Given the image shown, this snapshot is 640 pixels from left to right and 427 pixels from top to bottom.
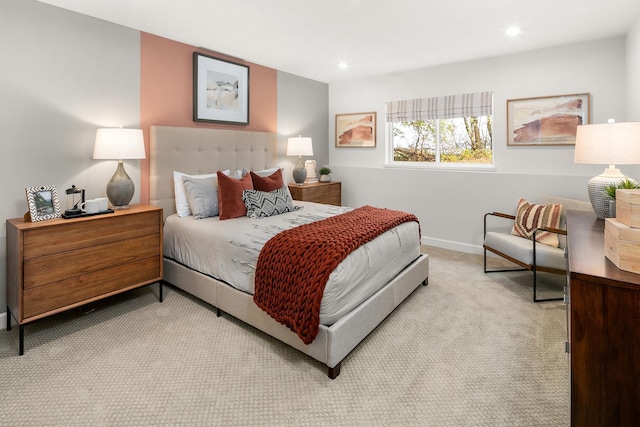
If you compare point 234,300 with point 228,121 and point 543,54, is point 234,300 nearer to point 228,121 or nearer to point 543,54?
point 228,121

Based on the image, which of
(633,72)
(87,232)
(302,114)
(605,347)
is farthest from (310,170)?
(605,347)

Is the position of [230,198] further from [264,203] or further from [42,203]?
[42,203]

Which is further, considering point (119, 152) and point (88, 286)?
point (119, 152)

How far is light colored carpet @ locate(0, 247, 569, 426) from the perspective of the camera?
5.73 ft

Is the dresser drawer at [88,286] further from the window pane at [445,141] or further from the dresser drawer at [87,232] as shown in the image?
the window pane at [445,141]

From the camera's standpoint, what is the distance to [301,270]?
2090 millimetres

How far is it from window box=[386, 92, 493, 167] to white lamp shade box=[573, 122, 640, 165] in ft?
6.49

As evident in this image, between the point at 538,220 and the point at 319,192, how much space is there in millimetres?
2688

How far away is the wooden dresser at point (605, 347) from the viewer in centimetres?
114

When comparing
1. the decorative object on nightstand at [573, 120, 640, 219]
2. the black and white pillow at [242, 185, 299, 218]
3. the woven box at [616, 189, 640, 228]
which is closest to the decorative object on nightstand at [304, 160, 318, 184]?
the black and white pillow at [242, 185, 299, 218]

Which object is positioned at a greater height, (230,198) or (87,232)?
(230,198)

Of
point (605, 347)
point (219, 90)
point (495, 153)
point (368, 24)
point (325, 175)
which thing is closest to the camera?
point (605, 347)

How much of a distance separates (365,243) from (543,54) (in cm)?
326

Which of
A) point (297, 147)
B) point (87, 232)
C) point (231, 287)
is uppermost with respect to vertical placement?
point (297, 147)
